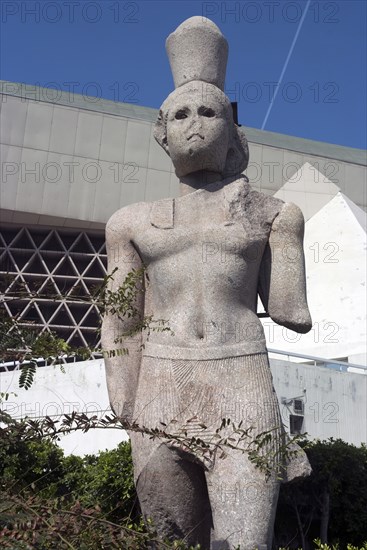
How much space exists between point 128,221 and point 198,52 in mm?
1244

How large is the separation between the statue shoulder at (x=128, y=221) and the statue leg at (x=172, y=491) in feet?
4.73

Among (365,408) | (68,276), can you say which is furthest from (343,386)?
(68,276)

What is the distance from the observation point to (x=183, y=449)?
424cm

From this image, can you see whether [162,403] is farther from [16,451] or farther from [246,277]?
[16,451]

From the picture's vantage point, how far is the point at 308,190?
2581 cm

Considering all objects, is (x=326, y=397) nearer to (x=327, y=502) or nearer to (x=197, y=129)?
(x=327, y=502)

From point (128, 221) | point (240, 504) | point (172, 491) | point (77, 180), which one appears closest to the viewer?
point (240, 504)

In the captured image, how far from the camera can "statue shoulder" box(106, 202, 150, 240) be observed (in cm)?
494

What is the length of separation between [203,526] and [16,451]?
14.4 ft

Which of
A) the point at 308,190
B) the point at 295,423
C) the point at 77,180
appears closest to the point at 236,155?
the point at 295,423

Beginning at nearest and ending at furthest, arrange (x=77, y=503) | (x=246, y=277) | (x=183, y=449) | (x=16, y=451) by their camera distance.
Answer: (x=77, y=503), (x=183, y=449), (x=246, y=277), (x=16, y=451)

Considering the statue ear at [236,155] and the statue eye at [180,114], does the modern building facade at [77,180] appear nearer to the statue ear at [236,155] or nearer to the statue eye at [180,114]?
the statue ear at [236,155]

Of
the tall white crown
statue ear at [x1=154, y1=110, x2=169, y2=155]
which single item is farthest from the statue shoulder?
the tall white crown

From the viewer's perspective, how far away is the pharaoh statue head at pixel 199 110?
4.87m
